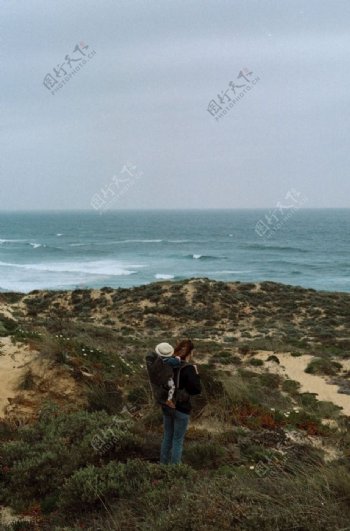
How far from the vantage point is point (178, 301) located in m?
29.2

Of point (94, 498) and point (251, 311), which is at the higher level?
point (94, 498)

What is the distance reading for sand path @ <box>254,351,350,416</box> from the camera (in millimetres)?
13966

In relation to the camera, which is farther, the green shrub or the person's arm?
the green shrub

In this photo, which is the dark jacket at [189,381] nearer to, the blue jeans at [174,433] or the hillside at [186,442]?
the blue jeans at [174,433]

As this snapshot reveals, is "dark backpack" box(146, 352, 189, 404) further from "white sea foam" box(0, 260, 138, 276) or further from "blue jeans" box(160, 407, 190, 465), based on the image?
"white sea foam" box(0, 260, 138, 276)

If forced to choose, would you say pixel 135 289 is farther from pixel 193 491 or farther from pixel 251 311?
pixel 193 491

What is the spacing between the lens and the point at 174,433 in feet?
18.9

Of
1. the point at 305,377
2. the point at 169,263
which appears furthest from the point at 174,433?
the point at 169,263

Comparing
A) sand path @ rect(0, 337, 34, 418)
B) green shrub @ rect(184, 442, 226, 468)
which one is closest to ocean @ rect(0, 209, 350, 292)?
sand path @ rect(0, 337, 34, 418)

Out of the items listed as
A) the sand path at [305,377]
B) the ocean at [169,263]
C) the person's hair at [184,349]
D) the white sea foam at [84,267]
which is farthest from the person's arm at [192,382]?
the white sea foam at [84,267]

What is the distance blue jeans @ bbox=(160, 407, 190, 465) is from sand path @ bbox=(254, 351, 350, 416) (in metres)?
8.08

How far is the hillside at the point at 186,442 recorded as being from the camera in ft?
13.9

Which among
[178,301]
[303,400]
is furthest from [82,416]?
[178,301]

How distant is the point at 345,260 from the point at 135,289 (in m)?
45.0
